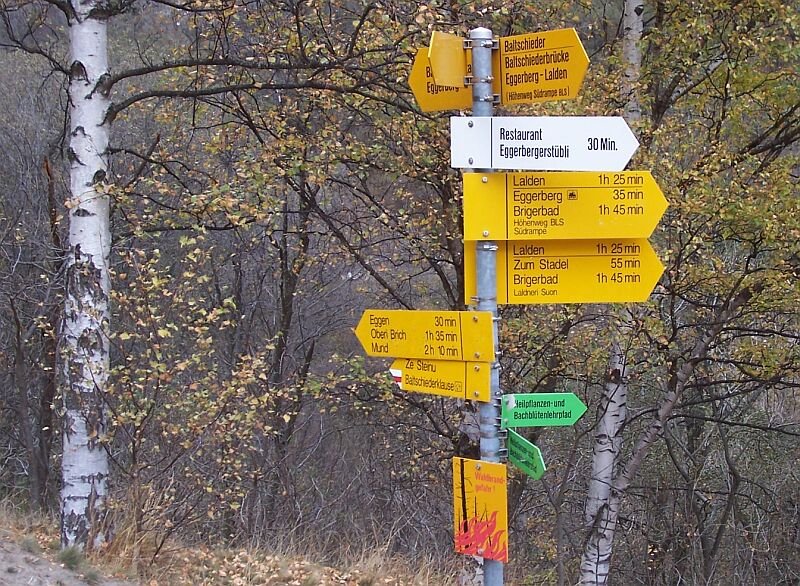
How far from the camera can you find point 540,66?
302cm

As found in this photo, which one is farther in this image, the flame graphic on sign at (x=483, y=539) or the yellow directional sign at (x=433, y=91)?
the yellow directional sign at (x=433, y=91)

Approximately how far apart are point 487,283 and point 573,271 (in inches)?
13.4

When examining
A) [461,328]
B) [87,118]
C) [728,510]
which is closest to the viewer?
[461,328]

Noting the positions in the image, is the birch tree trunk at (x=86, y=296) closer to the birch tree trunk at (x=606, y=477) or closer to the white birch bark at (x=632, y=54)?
the white birch bark at (x=632, y=54)

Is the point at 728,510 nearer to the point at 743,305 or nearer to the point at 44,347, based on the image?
the point at 743,305

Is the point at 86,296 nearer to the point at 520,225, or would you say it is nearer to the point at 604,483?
the point at 520,225

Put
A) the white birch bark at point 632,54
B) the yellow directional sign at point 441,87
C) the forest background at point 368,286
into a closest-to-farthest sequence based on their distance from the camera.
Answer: the yellow directional sign at point 441,87, the forest background at point 368,286, the white birch bark at point 632,54

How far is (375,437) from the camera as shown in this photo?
1265 centimetres

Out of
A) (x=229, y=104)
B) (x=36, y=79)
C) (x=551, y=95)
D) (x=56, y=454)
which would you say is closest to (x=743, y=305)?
(x=229, y=104)

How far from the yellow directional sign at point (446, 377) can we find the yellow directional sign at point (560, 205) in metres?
0.46

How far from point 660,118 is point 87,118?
18.3 feet

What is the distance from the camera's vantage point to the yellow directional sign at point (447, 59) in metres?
2.88

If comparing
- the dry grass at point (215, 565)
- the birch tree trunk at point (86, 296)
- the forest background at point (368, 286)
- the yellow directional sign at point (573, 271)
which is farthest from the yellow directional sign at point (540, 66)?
the dry grass at point (215, 565)

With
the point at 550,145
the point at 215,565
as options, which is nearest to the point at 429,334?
the point at 550,145
